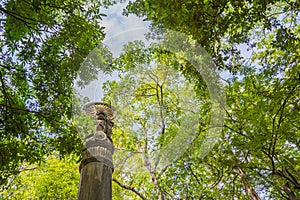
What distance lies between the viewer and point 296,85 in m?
3.66

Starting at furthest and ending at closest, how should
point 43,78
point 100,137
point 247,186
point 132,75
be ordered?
point 247,186
point 43,78
point 132,75
point 100,137

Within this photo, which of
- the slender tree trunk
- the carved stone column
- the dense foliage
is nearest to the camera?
the carved stone column

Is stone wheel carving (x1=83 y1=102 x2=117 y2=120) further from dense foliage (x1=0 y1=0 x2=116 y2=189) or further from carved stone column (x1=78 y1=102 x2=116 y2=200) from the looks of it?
dense foliage (x1=0 y1=0 x2=116 y2=189)

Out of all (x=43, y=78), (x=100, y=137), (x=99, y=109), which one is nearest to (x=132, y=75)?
(x=99, y=109)

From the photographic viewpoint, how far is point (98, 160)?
144 centimetres

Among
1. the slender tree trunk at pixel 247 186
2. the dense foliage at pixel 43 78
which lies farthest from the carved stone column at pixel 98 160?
the slender tree trunk at pixel 247 186

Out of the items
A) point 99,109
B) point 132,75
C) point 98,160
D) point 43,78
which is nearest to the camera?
point 98,160

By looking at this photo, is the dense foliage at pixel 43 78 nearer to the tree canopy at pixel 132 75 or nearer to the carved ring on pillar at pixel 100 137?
the tree canopy at pixel 132 75

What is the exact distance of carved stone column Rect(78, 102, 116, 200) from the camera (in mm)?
1294

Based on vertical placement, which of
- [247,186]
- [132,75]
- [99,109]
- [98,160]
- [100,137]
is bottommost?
[98,160]

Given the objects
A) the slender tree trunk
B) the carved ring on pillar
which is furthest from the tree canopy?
the slender tree trunk

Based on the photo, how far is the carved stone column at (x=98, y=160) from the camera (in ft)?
4.25

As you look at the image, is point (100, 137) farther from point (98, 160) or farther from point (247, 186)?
point (247, 186)

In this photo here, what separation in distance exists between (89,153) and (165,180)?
4.88m
